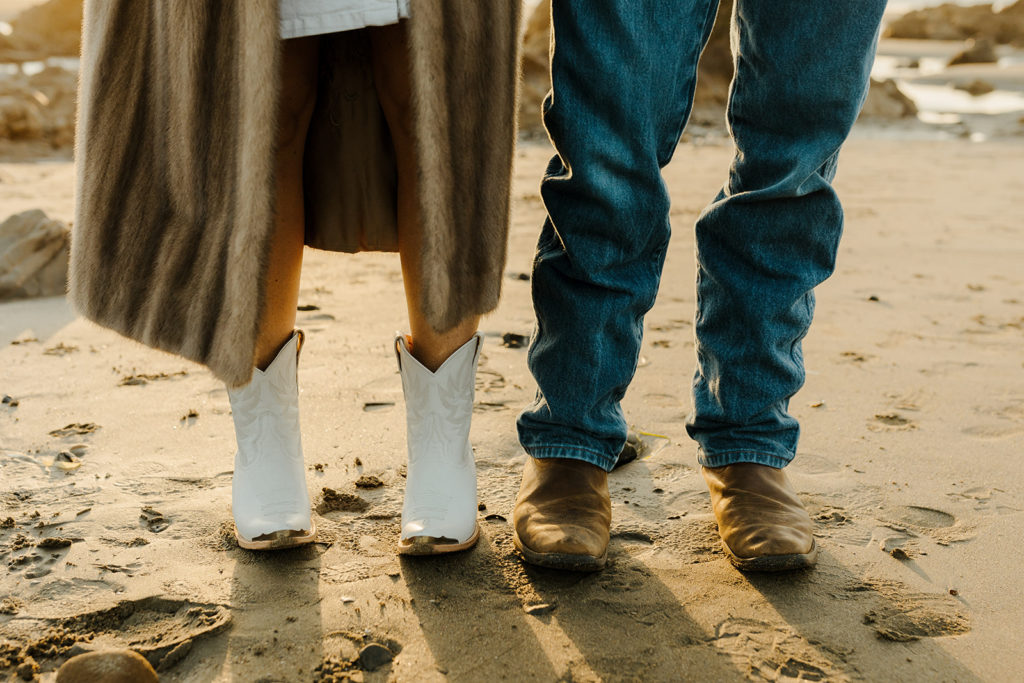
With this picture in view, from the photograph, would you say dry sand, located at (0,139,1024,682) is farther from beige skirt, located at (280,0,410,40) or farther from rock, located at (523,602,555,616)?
beige skirt, located at (280,0,410,40)

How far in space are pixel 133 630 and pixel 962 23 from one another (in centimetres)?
4212

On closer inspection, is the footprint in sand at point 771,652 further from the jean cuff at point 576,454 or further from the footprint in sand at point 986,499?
the footprint in sand at point 986,499

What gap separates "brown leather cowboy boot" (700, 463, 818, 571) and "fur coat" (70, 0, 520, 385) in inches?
24.3

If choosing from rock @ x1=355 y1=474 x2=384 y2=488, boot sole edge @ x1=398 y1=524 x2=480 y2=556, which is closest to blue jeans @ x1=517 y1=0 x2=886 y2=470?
boot sole edge @ x1=398 y1=524 x2=480 y2=556

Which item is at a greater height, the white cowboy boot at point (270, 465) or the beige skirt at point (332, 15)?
the beige skirt at point (332, 15)

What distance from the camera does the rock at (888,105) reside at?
11.6 m

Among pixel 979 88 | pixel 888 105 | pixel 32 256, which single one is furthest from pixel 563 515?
pixel 979 88

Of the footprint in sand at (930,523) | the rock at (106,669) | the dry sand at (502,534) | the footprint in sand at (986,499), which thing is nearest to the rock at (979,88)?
the dry sand at (502,534)

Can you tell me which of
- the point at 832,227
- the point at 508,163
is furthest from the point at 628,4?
the point at 832,227

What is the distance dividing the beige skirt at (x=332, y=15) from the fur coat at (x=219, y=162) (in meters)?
0.04

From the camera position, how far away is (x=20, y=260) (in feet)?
10.8

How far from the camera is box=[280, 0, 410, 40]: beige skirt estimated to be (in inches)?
49.5

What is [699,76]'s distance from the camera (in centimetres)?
1241

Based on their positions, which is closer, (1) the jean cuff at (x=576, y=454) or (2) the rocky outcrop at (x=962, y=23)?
(1) the jean cuff at (x=576, y=454)
